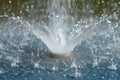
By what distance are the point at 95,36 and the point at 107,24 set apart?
48.2 inches

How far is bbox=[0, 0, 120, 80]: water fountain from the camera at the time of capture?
19.5 feet

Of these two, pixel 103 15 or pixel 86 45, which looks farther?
pixel 103 15

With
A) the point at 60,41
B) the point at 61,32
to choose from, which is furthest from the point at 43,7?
the point at 60,41

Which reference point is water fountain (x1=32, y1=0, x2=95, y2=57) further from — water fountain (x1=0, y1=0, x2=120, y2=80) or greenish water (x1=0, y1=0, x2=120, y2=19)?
greenish water (x1=0, y1=0, x2=120, y2=19)

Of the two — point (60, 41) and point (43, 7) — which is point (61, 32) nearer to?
point (60, 41)

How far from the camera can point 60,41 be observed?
7.03 meters

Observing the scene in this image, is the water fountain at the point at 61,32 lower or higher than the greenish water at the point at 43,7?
lower

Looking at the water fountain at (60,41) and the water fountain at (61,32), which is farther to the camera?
the water fountain at (61,32)

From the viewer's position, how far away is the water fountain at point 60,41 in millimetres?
5938

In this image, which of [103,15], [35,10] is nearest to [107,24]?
[103,15]

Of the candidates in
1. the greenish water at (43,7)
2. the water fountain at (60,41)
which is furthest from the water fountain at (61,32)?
the greenish water at (43,7)

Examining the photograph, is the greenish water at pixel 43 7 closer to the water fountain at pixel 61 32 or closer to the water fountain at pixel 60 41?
the water fountain at pixel 60 41

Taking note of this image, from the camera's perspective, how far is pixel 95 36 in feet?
25.4

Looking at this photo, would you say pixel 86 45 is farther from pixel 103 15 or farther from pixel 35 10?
pixel 35 10
